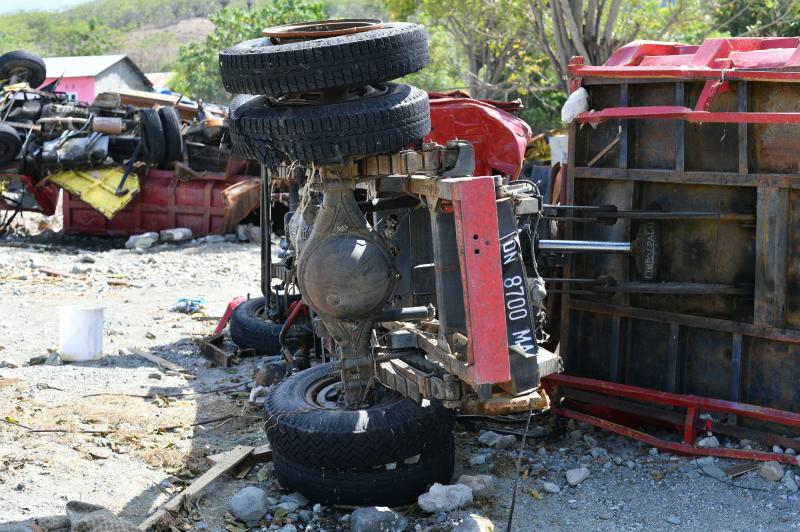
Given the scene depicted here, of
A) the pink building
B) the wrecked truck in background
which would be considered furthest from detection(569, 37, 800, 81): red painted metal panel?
the pink building

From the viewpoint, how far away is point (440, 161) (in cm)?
486

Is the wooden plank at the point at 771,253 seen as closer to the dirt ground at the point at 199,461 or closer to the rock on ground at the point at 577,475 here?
the dirt ground at the point at 199,461

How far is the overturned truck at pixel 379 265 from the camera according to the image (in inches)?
184

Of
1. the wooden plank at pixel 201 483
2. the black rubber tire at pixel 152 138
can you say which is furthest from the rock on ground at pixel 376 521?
the black rubber tire at pixel 152 138

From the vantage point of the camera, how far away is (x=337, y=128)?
4738mm

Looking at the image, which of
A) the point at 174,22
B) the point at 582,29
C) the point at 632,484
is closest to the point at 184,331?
the point at 632,484

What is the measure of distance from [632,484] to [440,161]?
2.09 m

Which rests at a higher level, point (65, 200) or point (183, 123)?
point (183, 123)

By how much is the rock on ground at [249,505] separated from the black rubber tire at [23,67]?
15370 mm

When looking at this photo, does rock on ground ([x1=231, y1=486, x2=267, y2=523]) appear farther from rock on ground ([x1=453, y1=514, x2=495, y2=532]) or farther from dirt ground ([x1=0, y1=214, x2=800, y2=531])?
rock on ground ([x1=453, y1=514, x2=495, y2=532])

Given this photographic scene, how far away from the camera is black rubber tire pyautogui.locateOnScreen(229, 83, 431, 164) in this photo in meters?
4.75

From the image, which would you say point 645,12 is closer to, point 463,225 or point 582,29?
point 582,29

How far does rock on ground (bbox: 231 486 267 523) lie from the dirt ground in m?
0.05

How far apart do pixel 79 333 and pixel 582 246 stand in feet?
14.1
